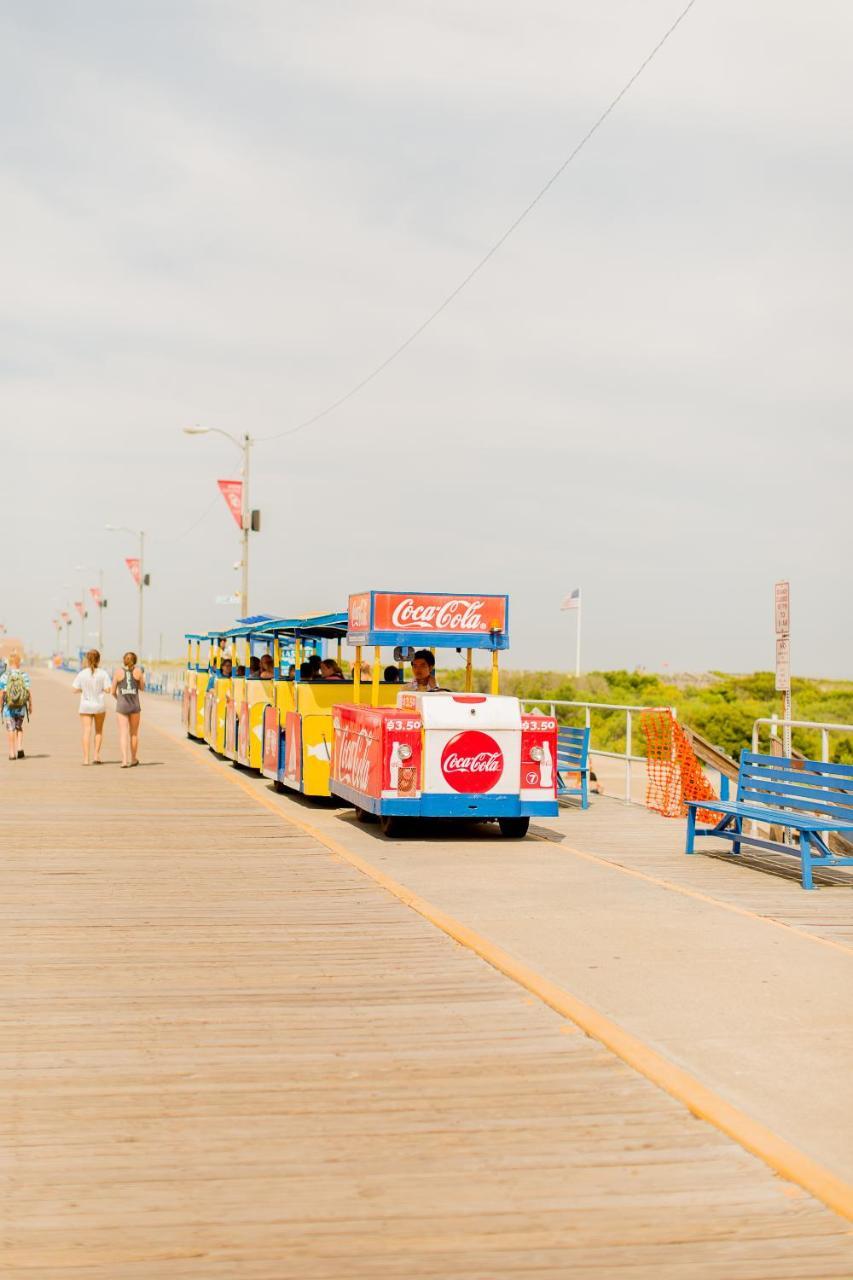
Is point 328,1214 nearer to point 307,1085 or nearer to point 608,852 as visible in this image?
point 307,1085

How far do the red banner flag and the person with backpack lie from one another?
15.5 m

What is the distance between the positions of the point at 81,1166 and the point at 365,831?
10379mm

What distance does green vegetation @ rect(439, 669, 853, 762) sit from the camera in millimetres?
45509

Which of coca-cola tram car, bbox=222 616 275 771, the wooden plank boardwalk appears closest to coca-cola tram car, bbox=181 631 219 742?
coca-cola tram car, bbox=222 616 275 771

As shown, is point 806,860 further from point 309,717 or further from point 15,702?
point 15,702

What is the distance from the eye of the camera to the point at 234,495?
40875 millimetres

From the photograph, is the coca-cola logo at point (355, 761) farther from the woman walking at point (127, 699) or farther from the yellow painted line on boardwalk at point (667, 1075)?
the woman walking at point (127, 699)

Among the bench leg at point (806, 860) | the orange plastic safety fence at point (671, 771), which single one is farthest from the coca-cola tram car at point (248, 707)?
the bench leg at point (806, 860)

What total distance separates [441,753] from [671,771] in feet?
14.5

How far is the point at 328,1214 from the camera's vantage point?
4559 mm

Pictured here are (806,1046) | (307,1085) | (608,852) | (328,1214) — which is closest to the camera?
(328,1214)

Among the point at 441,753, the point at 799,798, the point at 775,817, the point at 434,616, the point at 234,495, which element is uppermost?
the point at 234,495

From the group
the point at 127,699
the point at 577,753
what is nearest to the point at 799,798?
the point at 577,753

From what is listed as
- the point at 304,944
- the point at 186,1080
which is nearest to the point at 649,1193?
the point at 186,1080
